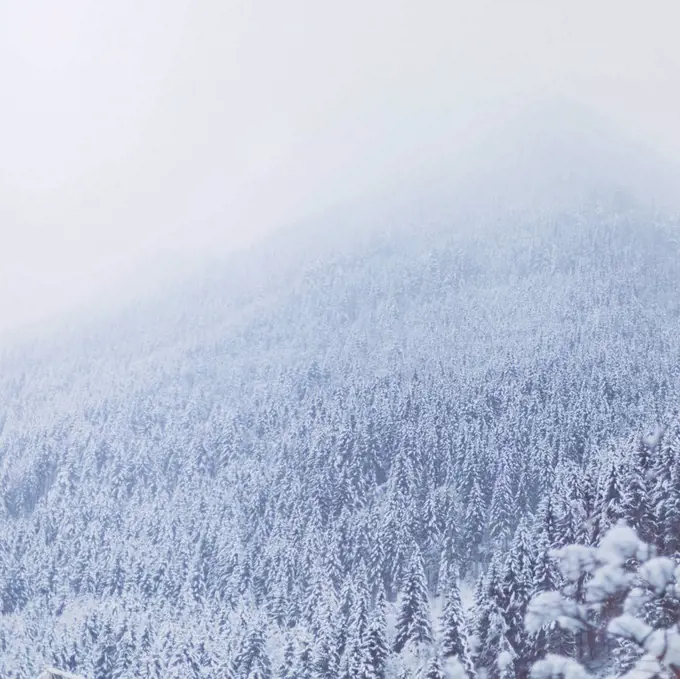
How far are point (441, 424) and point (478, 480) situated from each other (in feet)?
58.2

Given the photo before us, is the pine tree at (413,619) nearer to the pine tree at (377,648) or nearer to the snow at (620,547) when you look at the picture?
the pine tree at (377,648)

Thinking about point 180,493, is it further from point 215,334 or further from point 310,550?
point 215,334

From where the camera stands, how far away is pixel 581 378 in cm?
10925

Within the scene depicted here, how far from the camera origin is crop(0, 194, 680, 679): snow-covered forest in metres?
51.2

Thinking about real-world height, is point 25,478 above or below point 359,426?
above

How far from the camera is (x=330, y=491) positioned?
8950cm

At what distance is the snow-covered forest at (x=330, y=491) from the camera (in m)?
51.2

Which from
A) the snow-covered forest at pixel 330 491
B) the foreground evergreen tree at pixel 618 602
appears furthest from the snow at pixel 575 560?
the snow-covered forest at pixel 330 491

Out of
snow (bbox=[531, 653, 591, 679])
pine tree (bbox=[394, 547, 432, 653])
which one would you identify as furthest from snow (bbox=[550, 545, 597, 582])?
pine tree (bbox=[394, 547, 432, 653])

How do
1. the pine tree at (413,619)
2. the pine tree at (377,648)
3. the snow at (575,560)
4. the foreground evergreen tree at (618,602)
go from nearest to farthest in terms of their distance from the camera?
the foreground evergreen tree at (618,602) < the snow at (575,560) < the pine tree at (377,648) < the pine tree at (413,619)

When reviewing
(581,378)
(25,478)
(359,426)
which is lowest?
(581,378)

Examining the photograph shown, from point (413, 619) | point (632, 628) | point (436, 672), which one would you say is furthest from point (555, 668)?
point (413, 619)

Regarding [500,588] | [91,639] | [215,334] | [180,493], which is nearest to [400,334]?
[215,334]

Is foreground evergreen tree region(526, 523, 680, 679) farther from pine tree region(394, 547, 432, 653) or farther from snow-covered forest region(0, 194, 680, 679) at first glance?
pine tree region(394, 547, 432, 653)
